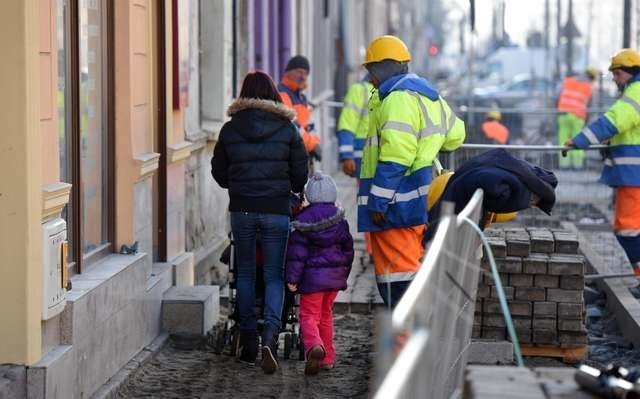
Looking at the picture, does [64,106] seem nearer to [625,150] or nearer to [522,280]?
[522,280]

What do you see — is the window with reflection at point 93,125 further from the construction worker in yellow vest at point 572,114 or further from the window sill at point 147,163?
the construction worker in yellow vest at point 572,114

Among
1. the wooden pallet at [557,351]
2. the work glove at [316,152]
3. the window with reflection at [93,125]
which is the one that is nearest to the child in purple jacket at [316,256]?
the window with reflection at [93,125]

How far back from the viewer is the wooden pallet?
9930mm

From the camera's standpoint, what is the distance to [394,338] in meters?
3.70

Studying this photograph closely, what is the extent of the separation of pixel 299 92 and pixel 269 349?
5040 millimetres

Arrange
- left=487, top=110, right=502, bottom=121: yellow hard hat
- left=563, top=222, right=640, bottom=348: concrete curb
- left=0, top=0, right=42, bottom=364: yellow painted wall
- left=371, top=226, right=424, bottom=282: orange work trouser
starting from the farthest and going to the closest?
left=487, top=110, right=502, bottom=121: yellow hard hat < left=563, top=222, right=640, bottom=348: concrete curb < left=371, top=226, right=424, bottom=282: orange work trouser < left=0, top=0, right=42, bottom=364: yellow painted wall

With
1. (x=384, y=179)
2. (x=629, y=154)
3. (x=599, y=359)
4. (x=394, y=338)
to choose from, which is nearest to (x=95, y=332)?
(x=384, y=179)

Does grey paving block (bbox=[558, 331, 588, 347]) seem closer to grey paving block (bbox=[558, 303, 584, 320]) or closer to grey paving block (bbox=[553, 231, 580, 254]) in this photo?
grey paving block (bbox=[558, 303, 584, 320])

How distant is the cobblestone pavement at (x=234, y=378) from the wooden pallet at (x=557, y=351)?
3.25 ft

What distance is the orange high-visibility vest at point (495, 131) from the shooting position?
2127cm

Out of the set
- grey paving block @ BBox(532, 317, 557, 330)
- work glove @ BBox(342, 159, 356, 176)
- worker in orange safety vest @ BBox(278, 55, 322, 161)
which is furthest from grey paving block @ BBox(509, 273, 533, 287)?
work glove @ BBox(342, 159, 356, 176)

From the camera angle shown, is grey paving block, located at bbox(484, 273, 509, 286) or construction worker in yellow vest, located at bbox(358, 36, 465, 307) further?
grey paving block, located at bbox(484, 273, 509, 286)

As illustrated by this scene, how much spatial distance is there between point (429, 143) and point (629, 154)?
425 cm

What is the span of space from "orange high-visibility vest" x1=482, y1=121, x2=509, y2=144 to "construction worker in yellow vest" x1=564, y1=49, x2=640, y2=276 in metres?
7.78
